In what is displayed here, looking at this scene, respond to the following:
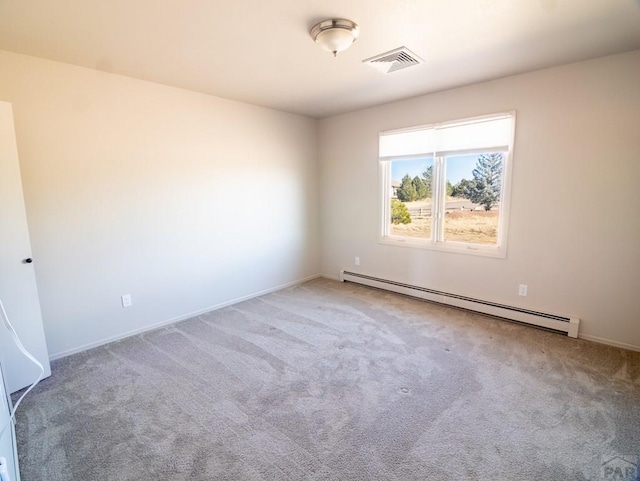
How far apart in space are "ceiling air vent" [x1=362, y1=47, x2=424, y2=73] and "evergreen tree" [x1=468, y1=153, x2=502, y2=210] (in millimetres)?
1372

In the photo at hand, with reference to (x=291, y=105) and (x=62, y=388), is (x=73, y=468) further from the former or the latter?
(x=291, y=105)

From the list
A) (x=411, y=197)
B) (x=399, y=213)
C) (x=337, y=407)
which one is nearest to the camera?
(x=337, y=407)

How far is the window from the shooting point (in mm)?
3311

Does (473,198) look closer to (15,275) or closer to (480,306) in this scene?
(480,306)

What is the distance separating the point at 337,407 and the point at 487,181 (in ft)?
9.19

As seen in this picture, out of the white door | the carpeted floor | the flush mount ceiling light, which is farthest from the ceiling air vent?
the white door

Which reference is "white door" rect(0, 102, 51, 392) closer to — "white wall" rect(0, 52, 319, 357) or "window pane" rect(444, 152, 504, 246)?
"white wall" rect(0, 52, 319, 357)

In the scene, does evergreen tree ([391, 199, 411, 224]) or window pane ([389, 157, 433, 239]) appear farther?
evergreen tree ([391, 199, 411, 224])

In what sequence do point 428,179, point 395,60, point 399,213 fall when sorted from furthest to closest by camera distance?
point 399,213 < point 428,179 < point 395,60

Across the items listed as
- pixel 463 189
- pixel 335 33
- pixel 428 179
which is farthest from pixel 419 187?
pixel 335 33

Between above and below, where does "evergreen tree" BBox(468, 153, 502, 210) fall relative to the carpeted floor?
above

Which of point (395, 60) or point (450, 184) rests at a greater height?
point (395, 60)

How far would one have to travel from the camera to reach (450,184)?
369cm

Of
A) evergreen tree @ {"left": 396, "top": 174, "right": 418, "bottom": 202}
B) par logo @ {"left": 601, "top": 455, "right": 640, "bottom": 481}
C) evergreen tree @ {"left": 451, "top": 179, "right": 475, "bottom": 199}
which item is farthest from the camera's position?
evergreen tree @ {"left": 396, "top": 174, "right": 418, "bottom": 202}
